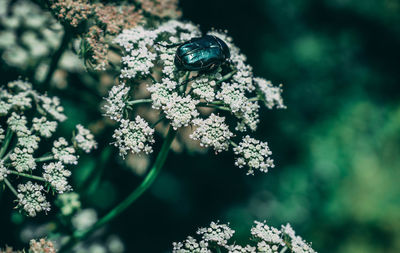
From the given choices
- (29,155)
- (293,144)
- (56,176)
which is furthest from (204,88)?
(293,144)

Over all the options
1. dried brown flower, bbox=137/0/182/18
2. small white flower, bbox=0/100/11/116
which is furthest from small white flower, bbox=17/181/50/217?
dried brown flower, bbox=137/0/182/18

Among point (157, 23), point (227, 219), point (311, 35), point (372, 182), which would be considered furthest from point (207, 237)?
point (311, 35)

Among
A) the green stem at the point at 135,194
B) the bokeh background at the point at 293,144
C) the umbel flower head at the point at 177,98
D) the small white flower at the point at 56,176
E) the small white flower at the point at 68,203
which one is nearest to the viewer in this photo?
the small white flower at the point at 56,176

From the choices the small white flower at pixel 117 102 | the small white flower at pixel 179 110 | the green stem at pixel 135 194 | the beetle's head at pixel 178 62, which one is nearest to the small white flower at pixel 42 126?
the small white flower at pixel 117 102

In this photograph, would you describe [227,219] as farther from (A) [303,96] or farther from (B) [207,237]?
(A) [303,96]

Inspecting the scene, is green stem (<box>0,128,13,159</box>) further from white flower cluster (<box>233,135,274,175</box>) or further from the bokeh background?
white flower cluster (<box>233,135,274,175</box>)

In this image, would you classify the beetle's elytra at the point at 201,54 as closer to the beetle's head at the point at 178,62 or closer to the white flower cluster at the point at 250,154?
the beetle's head at the point at 178,62

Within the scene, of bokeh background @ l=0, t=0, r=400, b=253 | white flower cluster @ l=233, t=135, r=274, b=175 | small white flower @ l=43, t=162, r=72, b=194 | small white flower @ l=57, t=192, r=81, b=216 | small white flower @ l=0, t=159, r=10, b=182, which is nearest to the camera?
small white flower @ l=0, t=159, r=10, b=182
